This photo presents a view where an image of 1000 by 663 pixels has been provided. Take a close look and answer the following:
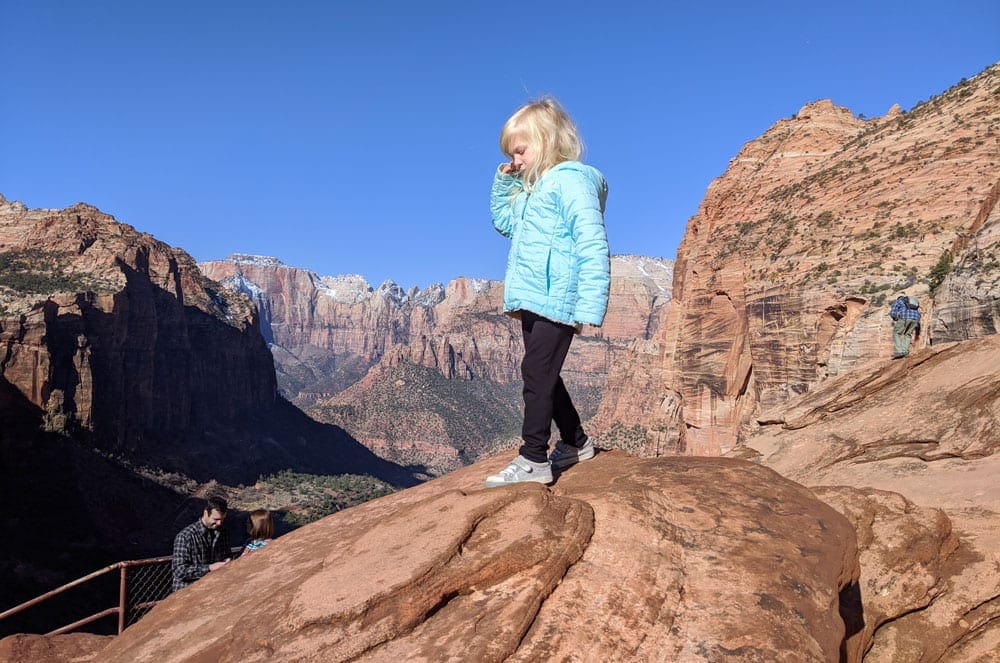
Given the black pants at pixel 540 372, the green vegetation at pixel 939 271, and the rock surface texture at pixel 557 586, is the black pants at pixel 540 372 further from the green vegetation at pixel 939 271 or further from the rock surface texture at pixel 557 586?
the green vegetation at pixel 939 271

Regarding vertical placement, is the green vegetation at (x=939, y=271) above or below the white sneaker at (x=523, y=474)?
above

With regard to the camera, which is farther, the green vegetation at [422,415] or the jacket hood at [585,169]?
the green vegetation at [422,415]

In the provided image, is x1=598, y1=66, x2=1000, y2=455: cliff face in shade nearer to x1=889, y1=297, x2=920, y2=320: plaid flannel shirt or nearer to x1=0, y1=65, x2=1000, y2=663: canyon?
x1=0, y1=65, x2=1000, y2=663: canyon

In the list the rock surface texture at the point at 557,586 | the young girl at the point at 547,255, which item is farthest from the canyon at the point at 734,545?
the young girl at the point at 547,255

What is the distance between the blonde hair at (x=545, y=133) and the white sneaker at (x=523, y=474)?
208 centimetres

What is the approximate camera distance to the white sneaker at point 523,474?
483 centimetres

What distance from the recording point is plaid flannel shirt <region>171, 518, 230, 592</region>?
6754 mm

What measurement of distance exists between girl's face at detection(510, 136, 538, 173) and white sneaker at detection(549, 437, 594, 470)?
7.88ft

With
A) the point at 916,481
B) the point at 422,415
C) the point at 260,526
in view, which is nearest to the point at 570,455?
the point at 260,526

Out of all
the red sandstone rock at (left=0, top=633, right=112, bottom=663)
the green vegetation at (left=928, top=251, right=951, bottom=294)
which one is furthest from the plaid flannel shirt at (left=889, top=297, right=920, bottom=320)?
the red sandstone rock at (left=0, top=633, right=112, bottom=663)

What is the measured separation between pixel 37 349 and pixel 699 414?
139 feet

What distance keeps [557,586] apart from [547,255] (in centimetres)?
225

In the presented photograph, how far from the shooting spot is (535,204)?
4715 millimetres

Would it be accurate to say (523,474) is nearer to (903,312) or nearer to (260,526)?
(260,526)
